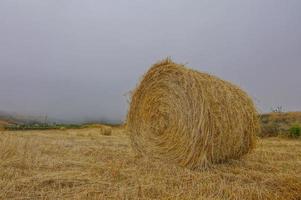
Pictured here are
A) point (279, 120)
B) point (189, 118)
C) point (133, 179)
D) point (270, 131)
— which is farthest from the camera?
point (279, 120)

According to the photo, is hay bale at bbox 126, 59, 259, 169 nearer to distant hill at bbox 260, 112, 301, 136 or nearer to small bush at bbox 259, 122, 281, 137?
small bush at bbox 259, 122, 281, 137

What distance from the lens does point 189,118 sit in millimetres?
6395

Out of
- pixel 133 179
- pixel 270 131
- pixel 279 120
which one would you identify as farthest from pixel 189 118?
pixel 279 120

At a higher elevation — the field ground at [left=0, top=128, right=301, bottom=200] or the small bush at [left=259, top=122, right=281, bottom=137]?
the small bush at [left=259, top=122, right=281, bottom=137]

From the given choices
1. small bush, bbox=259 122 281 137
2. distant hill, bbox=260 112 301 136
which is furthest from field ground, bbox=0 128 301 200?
distant hill, bbox=260 112 301 136

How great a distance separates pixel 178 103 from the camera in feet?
22.2

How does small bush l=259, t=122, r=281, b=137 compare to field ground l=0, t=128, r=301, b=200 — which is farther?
small bush l=259, t=122, r=281, b=137

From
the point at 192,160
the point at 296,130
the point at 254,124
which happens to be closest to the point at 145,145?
the point at 192,160

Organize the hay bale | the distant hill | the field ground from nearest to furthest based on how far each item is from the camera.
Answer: the field ground → the hay bale → the distant hill

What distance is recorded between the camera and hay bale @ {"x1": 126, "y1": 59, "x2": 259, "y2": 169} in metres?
6.13

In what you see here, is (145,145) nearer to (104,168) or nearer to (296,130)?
(104,168)

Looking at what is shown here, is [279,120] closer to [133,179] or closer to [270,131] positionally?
[270,131]

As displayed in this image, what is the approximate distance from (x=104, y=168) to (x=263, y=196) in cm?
215

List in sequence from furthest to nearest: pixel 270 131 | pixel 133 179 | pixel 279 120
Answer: pixel 279 120, pixel 270 131, pixel 133 179
